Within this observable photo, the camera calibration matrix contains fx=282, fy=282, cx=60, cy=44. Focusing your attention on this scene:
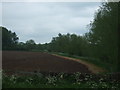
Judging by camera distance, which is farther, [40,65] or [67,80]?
[40,65]

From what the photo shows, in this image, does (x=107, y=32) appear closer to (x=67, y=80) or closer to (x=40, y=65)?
(x=40, y=65)

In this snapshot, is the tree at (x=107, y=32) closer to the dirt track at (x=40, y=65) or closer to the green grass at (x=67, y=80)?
the dirt track at (x=40, y=65)

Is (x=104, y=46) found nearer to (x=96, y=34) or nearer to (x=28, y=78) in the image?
(x=96, y=34)

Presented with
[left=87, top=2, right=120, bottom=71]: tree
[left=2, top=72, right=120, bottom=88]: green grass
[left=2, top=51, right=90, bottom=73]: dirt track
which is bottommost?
[left=2, top=51, right=90, bottom=73]: dirt track

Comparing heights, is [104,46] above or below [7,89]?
above

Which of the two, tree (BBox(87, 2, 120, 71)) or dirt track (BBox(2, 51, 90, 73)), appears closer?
dirt track (BBox(2, 51, 90, 73))

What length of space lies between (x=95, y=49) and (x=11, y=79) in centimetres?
1426

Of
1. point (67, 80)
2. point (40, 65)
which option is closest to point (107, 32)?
point (40, 65)

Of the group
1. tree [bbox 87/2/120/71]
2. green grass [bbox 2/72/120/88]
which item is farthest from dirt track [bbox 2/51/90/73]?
green grass [bbox 2/72/120/88]

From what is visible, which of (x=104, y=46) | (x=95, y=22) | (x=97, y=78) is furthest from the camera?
(x=95, y=22)

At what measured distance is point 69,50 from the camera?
49.3 m

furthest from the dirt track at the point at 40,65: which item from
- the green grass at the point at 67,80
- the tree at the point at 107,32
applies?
the green grass at the point at 67,80

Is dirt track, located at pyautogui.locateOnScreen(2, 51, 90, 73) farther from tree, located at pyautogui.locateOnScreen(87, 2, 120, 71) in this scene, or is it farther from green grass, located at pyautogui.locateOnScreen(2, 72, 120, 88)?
green grass, located at pyautogui.locateOnScreen(2, 72, 120, 88)

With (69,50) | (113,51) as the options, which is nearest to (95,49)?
(113,51)
